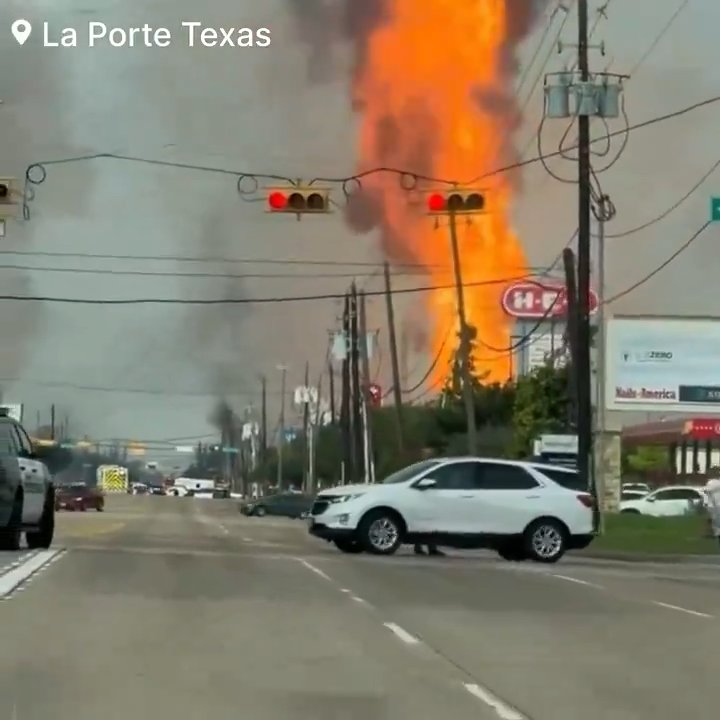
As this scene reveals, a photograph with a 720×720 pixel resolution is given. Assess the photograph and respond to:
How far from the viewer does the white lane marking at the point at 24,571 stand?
2136 cm

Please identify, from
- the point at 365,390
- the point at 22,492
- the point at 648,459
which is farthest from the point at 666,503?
the point at 648,459

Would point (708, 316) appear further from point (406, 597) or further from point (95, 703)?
point (95, 703)

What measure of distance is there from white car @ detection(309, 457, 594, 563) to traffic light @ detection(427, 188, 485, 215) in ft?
15.4

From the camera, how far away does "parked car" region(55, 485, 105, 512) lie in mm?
85625

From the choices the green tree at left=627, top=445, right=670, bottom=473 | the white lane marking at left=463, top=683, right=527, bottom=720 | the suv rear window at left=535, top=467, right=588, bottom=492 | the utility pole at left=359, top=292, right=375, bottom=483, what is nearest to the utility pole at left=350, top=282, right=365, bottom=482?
the utility pole at left=359, top=292, right=375, bottom=483

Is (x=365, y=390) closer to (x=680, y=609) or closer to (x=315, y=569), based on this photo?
(x=315, y=569)

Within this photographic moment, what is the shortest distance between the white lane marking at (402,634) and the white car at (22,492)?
40.5ft

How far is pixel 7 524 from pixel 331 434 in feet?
308

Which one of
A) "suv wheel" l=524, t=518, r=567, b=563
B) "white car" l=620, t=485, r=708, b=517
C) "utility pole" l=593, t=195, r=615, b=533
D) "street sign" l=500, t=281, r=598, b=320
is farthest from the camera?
"street sign" l=500, t=281, r=598, b=320

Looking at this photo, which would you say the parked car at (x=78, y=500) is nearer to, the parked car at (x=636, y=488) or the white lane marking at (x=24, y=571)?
the parked car at (x=636, y=488)

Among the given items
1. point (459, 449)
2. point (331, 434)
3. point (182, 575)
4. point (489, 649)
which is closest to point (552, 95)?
point (182, 575)

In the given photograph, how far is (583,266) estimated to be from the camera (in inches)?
1603

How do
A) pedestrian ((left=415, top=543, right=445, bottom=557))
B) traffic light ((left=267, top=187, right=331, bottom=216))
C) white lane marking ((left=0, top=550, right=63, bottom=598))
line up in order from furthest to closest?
pedestrian ((left=415, top=543, right=445, bottom=557)) < traffic light ((left=267, top=187, right=331, bottom=216)) < white lane marking ((left=0, top=550, right=63, bottom=598))

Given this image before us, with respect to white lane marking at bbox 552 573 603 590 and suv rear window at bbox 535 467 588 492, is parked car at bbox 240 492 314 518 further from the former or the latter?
white lane marking at bbox 552 573 603 590
